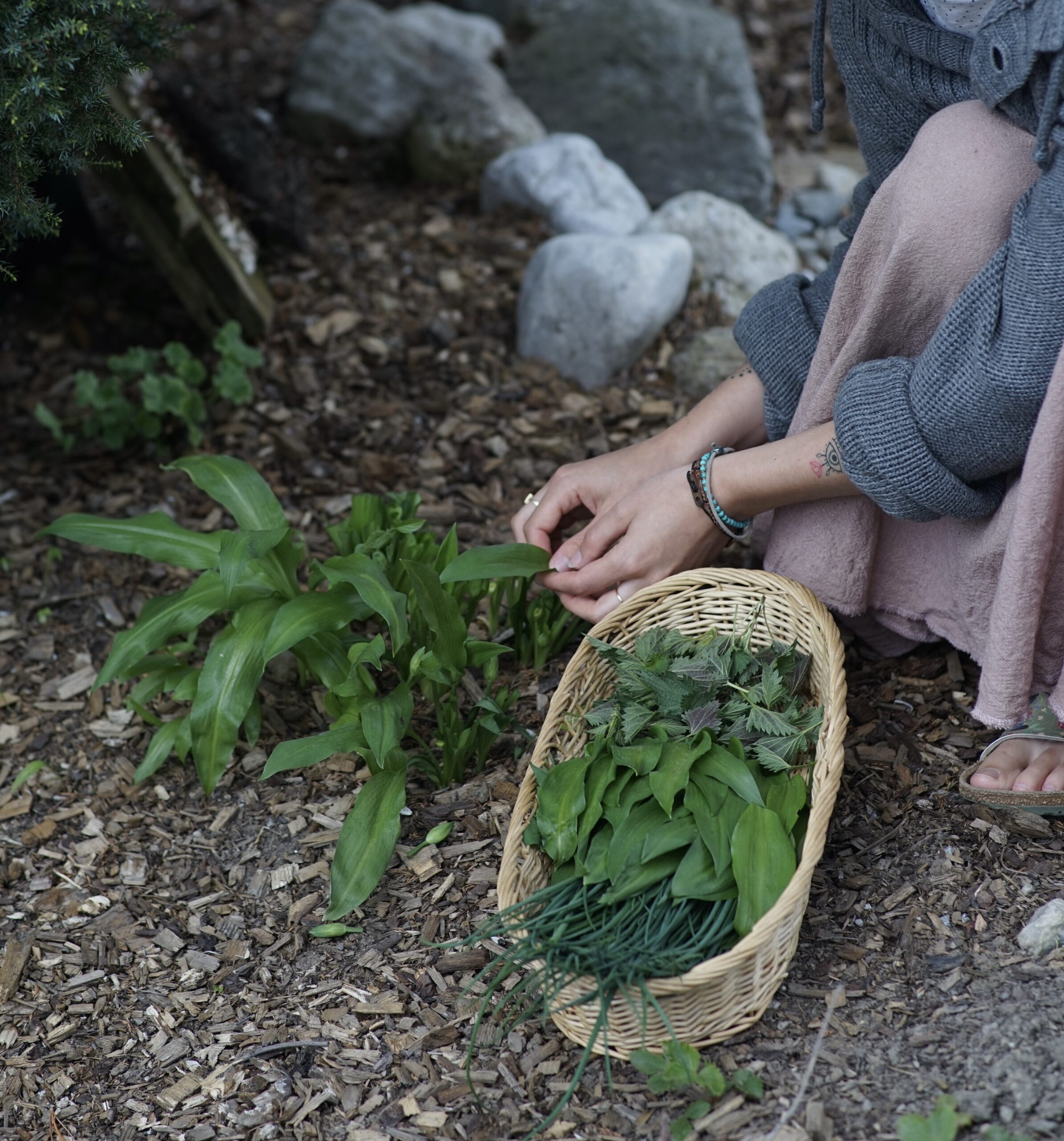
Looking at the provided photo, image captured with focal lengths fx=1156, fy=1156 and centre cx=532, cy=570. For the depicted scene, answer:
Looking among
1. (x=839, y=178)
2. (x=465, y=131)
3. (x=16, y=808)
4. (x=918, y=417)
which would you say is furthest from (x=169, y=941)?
(x=839, y=178)

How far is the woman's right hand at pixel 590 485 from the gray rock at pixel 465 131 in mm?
1884

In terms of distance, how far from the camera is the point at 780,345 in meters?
1.93

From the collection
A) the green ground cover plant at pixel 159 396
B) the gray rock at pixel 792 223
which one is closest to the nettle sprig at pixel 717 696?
the green ground cover plant at pixel 159 396

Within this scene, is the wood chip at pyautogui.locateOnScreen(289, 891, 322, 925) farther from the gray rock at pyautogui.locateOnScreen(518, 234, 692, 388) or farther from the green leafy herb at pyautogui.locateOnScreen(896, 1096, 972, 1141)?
the gray rock at pyautogui.locateOnScreen(518, 234, 692, 388)

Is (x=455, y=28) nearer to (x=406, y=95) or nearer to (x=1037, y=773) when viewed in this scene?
(x=406, y=95)

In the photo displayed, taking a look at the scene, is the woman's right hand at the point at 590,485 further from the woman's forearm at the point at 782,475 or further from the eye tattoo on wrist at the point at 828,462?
the eye tattoo on wrist at the point at 828,462

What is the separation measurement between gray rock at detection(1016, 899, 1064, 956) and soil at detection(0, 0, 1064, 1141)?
0.06 ft

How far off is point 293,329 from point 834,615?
5.35 feet

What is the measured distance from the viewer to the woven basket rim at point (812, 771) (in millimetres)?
1346

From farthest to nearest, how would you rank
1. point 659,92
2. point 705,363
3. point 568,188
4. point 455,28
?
point 455,28 < point 659,92 < point 568,188 < point 705,363

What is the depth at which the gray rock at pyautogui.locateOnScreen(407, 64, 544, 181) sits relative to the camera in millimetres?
3539

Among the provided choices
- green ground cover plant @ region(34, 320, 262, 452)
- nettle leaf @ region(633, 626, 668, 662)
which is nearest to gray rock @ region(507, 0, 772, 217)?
green ground cover plant @ region(34, 320, 262, 452)

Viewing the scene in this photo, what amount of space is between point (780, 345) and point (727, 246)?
48.2 inches

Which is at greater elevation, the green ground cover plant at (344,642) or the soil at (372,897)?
the green ground cover plant at (344,642)
